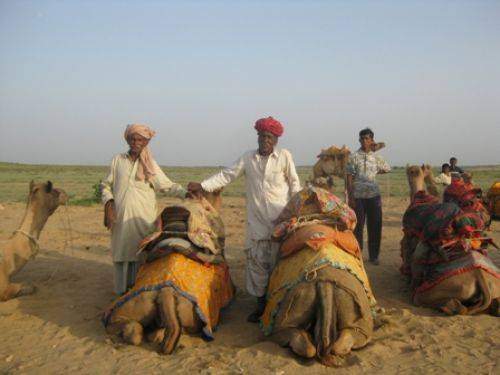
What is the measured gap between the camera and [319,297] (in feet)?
15.1

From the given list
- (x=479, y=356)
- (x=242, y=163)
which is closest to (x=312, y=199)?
(x=242, y=163)

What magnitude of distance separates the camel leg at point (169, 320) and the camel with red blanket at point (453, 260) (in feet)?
10.6

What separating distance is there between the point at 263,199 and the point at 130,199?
181cm

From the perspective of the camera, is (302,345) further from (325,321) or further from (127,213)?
(127,213)

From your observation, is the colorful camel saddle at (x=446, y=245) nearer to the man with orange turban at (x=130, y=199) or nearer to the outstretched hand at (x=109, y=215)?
the man with orange turban at (x=130, y=199)

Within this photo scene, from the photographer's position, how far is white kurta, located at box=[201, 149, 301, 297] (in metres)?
5.90

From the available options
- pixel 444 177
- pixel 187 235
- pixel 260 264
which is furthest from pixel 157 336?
pixel 444 177

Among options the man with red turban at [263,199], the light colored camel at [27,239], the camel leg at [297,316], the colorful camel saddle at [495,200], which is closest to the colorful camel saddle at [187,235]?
the man with red turban at [263,199]

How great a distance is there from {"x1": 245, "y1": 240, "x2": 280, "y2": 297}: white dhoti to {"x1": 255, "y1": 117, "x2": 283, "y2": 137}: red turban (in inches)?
53.2

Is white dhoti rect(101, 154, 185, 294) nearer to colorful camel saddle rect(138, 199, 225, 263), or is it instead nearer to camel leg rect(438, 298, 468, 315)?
colorful camel saddle rect(138, 199, 225, 263)

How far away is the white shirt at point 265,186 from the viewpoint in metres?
5.93

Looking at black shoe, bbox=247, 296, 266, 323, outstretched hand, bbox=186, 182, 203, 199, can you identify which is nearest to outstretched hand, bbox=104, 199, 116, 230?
outstretched hand, bbox=186, 182, 203, 199

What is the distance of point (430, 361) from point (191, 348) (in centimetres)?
234

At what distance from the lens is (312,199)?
19.0 ft
